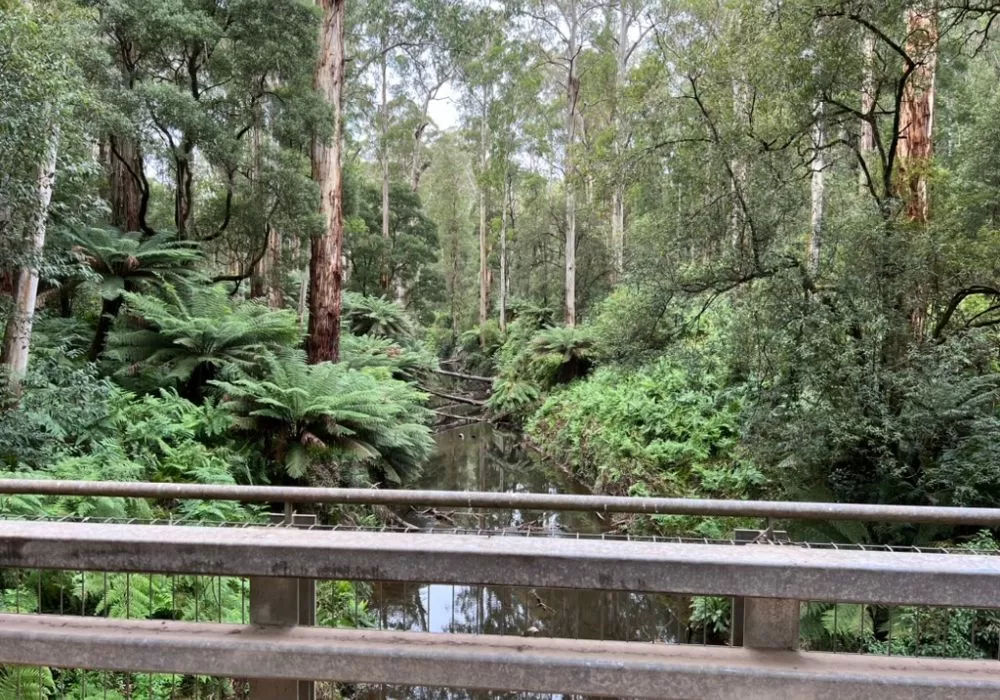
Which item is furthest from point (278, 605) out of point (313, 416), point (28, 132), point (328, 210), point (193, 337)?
point (328, 210)

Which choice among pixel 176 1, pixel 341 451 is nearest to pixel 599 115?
pixel 176 1

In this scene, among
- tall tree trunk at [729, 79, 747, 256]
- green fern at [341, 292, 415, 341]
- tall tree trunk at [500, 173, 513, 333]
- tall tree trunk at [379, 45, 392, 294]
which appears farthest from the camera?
tall tree trunk at [500, 173, 513, 333]

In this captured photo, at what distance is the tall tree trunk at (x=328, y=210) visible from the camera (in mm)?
11828

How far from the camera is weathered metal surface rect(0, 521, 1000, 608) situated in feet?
6.13

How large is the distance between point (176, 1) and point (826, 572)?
1132cm

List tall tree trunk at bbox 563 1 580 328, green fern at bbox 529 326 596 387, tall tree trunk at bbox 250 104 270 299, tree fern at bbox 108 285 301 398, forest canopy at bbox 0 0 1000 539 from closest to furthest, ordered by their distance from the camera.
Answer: forest canopy at bbox 0 0 1000 539
tree fern at bbox 108 285 301 398
tall tree trunk at bbox 250 104 270 299
green fern at bbox 529 326 596 387
tall tree trunk at bbox 563 1 580 328

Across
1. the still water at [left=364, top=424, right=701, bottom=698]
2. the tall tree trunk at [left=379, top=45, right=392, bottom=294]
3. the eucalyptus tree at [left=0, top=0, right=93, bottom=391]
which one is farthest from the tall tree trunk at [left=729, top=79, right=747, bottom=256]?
the tall tree trunk at [left=379, top=45, right=392, bottom=294]

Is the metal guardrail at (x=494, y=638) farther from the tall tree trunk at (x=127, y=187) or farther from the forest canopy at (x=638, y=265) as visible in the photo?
the tall tree trunk at (x=127, y=187)

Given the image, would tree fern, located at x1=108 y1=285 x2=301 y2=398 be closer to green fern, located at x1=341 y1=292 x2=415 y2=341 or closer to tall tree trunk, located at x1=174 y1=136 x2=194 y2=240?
tall tree trunk, located at x1=174 y1=136 x2=194 y2=240

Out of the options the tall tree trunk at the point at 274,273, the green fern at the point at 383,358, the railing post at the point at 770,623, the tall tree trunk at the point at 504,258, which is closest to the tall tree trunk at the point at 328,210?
the green fern at the point at 383,358

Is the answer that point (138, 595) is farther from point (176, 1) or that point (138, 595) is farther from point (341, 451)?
point (176, 1)

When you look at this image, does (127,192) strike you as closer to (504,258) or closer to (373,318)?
(373,318)

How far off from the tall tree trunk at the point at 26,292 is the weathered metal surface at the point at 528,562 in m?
5.90

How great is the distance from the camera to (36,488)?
2.64 meters
